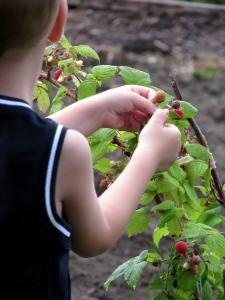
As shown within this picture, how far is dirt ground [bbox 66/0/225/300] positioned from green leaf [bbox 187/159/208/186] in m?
2.35

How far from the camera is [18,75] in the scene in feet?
5.22

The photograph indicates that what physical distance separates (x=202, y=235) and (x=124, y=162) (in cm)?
26

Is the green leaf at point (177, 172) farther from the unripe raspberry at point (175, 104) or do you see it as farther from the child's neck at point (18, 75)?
the child's neck at point (18, 75)

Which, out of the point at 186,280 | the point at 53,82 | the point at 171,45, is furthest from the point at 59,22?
the point at 171,45

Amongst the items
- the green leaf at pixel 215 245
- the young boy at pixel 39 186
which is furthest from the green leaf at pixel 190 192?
the young boy at pixel 39 186

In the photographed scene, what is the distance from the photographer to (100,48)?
20.3 ft

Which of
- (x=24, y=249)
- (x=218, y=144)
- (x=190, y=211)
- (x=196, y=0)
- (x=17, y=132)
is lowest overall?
(x=196, y=0)

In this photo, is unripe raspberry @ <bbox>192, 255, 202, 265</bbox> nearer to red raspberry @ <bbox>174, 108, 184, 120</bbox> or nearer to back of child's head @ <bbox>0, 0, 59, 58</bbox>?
red raspberry @ <bbox>174, 108, 184, 120</bbox>

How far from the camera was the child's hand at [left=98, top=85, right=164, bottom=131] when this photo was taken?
190cm

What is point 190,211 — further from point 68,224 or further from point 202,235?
point 68,224

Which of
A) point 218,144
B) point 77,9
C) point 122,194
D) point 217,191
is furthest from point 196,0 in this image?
point 122,194

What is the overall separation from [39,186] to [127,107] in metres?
0.40

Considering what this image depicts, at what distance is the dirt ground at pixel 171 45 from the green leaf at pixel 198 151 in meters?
2.35

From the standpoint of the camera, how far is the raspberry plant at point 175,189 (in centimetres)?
217
